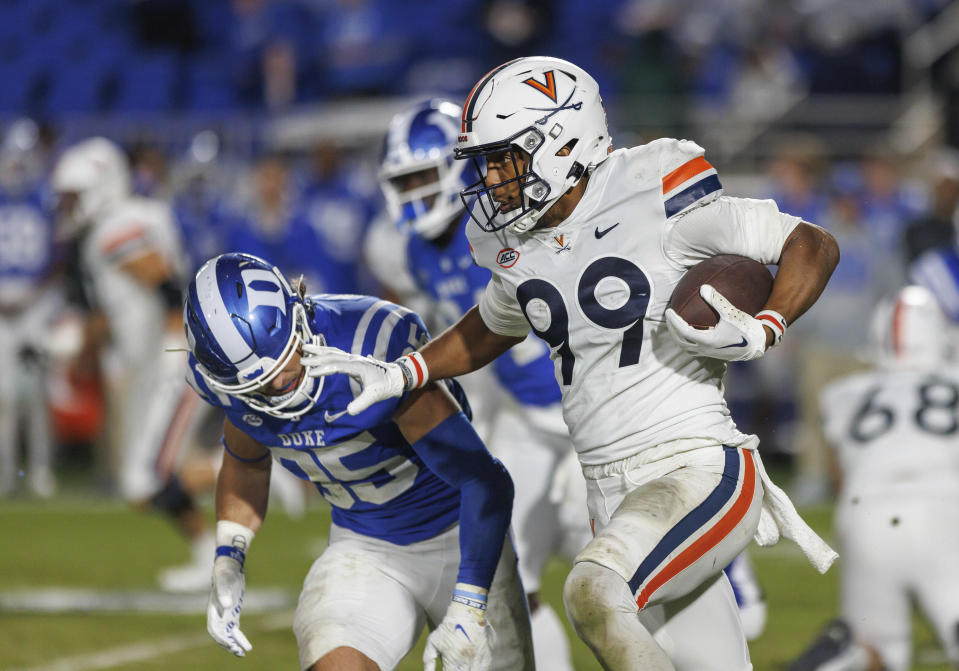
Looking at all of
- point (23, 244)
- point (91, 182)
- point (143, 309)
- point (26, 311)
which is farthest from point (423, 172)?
point (23, 244)

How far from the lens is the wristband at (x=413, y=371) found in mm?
3240

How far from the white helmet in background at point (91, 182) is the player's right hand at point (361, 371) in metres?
4.80

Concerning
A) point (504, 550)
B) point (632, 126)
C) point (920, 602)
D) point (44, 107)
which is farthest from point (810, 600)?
point (44, 107)

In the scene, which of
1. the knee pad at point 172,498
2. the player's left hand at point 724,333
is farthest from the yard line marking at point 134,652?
the player's left hand at point 724,333

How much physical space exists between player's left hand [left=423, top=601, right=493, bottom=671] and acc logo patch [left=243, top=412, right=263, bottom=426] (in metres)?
0.65

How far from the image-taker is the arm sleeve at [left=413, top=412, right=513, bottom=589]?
3.15 metres

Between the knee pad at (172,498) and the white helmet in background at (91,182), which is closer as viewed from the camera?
the knee pad at (172,498)

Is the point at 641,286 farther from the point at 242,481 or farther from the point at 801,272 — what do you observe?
the point at 242,481

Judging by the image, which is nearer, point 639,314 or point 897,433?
point 639,314

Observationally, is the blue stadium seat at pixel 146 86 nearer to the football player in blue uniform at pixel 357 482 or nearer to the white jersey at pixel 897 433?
the white jersey at pixel 897 433

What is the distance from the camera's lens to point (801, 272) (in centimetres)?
289

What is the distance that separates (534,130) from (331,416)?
2.69 ft

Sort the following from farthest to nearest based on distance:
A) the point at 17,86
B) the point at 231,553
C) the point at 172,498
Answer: the point at 17,86 < the point at 172,498 < the point at 231,553

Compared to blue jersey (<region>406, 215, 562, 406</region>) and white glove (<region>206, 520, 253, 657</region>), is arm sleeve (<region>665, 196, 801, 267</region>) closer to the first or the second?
white glove (<region>206, 520, 253, 657</region>)
